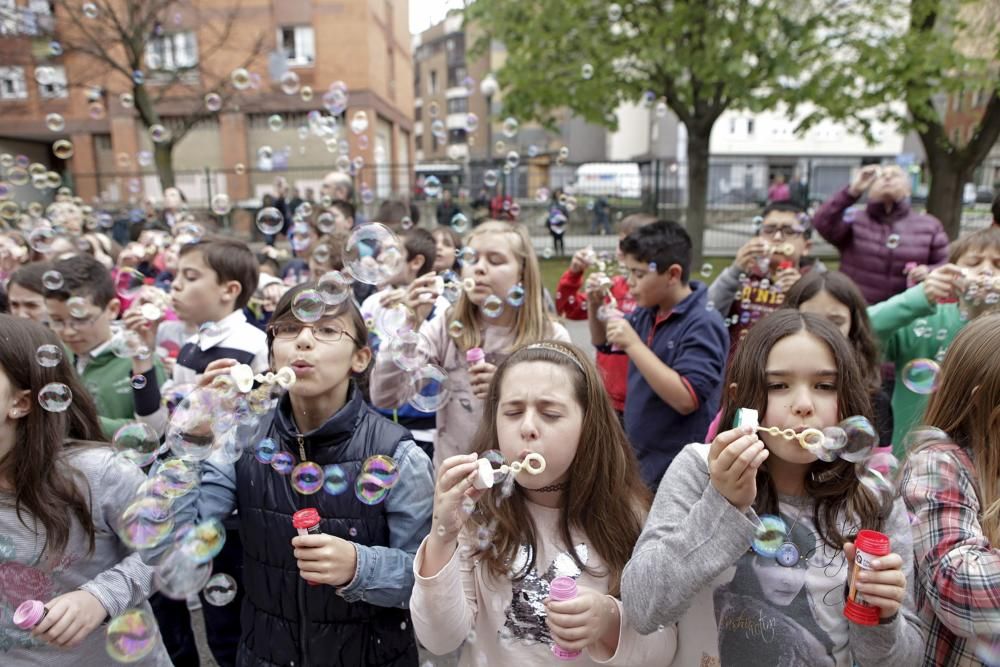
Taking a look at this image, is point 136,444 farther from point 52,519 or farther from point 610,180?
point 610,180

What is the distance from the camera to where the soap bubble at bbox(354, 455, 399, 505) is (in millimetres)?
1865

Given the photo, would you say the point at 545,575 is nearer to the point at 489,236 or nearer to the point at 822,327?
the point at 822,327

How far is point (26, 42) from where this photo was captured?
16.8 m

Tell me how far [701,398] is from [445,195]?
487 inches

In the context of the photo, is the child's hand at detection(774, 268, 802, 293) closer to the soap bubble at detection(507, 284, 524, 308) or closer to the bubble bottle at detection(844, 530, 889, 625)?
the soap bubble at detection(507, 284, 524, 308)

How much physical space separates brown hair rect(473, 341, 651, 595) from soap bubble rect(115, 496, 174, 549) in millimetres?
847

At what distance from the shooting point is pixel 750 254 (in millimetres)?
3383

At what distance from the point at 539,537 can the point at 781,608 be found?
58 cm

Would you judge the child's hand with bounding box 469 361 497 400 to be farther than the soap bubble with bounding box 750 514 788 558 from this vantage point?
Yes

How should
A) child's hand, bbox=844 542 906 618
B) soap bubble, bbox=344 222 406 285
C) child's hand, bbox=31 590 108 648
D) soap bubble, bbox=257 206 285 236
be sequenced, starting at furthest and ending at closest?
soap bubble, bbox=257 206 285 236 → soap bubble, bbox=344 222 406 285 → child's hand, bbox=31 590 108 648 → child's hand, bbox=844 542 906 618

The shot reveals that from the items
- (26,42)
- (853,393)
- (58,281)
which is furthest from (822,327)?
(26,42)

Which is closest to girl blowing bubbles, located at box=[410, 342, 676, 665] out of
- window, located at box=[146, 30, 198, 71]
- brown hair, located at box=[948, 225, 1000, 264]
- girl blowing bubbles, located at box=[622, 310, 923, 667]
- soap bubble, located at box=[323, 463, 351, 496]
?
girl blowing bubbles, located at box=[622, 310, 923, 667]

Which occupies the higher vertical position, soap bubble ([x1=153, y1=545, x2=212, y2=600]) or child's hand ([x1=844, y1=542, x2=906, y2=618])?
child's hand ([x1=844, y1=542, x2=906, y2=618])

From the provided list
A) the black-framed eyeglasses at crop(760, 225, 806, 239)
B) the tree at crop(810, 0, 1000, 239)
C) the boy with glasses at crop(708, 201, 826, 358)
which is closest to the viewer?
the boy with glasses at crop(708, 201, 826, 358)
